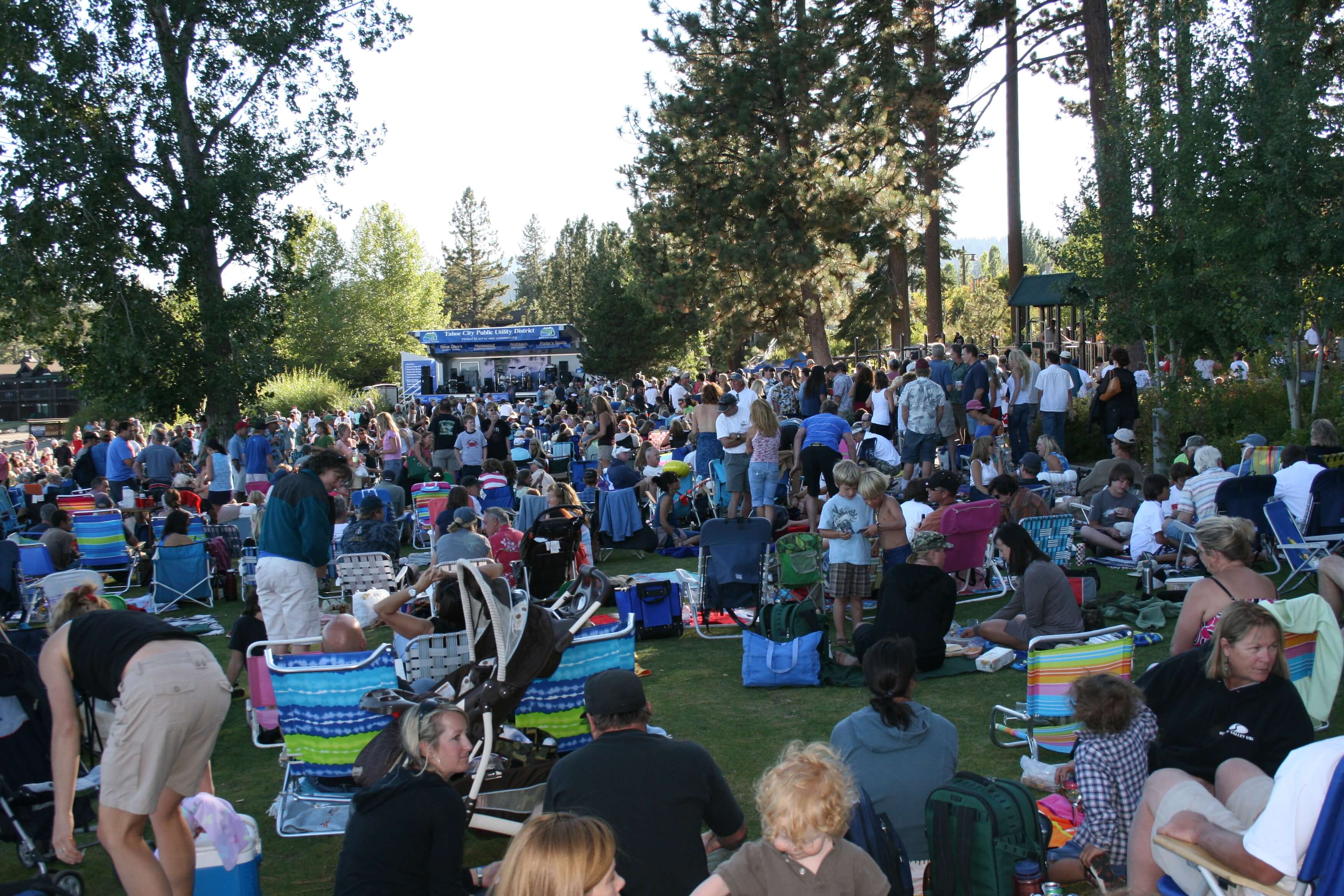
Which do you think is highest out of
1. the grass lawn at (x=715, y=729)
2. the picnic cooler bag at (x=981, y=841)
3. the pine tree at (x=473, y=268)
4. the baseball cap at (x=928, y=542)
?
the pine tree at (x=473, y=268)

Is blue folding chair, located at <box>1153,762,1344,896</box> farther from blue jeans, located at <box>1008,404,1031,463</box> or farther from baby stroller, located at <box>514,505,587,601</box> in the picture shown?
blue jeans, located at <box>1008,404,1031,463</box>

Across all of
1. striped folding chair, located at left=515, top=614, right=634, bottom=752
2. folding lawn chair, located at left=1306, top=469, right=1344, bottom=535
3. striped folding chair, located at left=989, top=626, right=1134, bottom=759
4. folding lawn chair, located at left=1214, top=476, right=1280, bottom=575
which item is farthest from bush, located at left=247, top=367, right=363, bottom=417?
striped folding chair, located at left=989, top=626, right=1134, bottom=759

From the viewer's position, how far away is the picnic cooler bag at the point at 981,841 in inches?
132

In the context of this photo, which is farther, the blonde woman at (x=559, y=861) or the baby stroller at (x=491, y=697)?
the baby stroller at (x=491, y=697)

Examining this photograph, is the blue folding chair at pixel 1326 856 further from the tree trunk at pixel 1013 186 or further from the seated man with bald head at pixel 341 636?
the tree trunk at pixel 1013 186

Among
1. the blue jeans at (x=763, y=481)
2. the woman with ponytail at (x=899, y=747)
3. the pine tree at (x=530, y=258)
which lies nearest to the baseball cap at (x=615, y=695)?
the woman with ponytail at (x=899, y=747)

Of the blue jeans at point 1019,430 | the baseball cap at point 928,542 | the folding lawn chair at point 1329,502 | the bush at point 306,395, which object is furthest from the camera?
the bush at point 306,395

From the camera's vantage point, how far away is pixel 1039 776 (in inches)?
192

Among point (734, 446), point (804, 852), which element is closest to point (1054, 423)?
point (734, 446)

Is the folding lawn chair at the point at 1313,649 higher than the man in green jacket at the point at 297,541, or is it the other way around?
the man in green jacket at the point at 297,541

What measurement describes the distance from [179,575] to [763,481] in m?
5.76

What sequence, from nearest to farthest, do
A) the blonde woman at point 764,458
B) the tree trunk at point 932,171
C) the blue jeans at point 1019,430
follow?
the blonde woman at point 764,458 → the blue jeans at point 1019,430 → the tree trunk at point 932,171

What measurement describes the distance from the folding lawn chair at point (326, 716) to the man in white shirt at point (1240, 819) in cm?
310

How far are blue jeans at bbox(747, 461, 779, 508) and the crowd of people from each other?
0.08 feet
